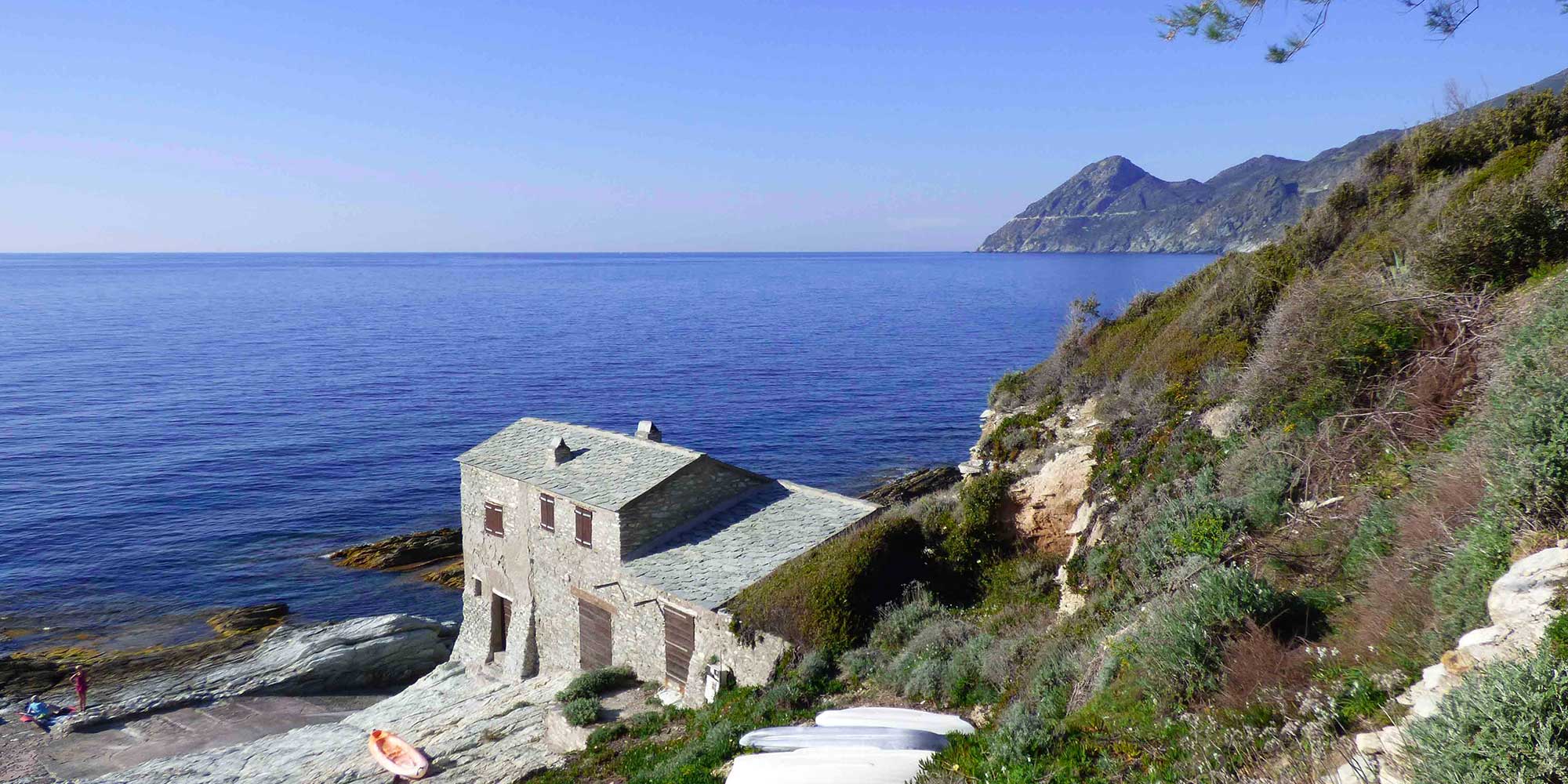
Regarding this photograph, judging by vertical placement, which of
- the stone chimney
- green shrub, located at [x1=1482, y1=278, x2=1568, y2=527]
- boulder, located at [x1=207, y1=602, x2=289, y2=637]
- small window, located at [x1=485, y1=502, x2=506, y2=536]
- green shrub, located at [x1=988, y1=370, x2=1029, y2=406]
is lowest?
boulder, located at [x1=207, y1=602, x2=289, y2=637]

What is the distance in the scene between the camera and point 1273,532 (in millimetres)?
10102

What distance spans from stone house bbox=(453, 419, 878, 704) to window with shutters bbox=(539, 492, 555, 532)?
0.15ft

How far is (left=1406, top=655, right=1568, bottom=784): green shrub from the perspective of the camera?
4770 millimetres

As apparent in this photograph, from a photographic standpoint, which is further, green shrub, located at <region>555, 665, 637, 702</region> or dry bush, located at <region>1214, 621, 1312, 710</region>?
green shrub, located at <region>555, 665, 637, 702</region>

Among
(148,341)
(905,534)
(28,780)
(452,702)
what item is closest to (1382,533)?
(905,534)

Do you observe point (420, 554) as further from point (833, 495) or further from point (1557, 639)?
point (1557, 639)

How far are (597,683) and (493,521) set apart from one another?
7956mm

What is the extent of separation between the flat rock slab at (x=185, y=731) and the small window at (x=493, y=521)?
780cm

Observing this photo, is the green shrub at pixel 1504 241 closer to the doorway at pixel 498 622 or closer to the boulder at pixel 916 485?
the doorway at pixel 498 622

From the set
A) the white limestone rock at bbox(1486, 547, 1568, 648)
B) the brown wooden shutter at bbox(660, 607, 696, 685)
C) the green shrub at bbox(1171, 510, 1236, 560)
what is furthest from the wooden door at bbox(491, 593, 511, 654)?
the white limestone rock at bbox(1486, 547, 1568, 648)

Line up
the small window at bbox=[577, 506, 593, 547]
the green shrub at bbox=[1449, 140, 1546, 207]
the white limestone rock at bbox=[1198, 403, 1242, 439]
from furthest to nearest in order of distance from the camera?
1. the small window at bbox=[577, 506, 593, 547]
2. the green shrub at bbox=[1449, 140, 1546, 207]
3. the white limestone rock at bbox=[1198, 403, 1242, 439]

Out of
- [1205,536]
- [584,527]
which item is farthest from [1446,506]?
[584,527]

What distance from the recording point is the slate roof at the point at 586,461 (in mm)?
23547

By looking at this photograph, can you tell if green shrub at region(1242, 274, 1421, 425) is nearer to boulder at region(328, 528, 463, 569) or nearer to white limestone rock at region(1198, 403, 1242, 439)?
white limestone rock at region(1198, 403, 1242, 439)
